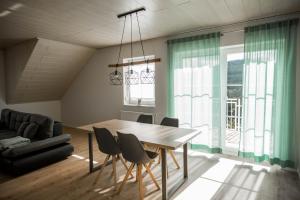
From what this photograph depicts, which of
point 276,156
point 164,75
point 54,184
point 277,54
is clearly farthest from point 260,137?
point 54,184

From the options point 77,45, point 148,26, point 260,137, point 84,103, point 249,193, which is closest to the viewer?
point 249,193

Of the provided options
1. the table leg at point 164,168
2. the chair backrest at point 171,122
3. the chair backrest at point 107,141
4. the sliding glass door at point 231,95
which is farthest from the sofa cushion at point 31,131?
the sliding glass door at point 231,95

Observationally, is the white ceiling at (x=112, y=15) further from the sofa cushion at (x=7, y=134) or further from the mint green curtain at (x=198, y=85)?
the sofa cushion at (x=7, y=134)

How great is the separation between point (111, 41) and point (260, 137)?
145 inches

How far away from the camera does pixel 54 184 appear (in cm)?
271

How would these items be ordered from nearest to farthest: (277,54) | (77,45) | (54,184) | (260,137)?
(54,184) < (277,54) < (260,137) < (77,45)

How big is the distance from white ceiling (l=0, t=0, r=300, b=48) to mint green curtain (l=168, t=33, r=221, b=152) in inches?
14.6

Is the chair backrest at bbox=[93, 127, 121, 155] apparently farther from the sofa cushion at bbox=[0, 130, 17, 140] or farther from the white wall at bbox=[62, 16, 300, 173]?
the sofa cushion at bbox=[0, 130, 17, 140]

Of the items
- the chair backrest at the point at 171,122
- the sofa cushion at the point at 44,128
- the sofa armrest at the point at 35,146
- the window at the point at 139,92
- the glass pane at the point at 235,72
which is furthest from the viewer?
the window at the point at 139,92

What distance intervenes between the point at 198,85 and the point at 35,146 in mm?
3070

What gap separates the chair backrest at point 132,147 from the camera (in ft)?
7.20

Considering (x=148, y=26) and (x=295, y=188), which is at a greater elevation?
(x=148, y=26)

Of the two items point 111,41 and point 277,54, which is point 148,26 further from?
point 277,54

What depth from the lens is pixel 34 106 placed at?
577cm
